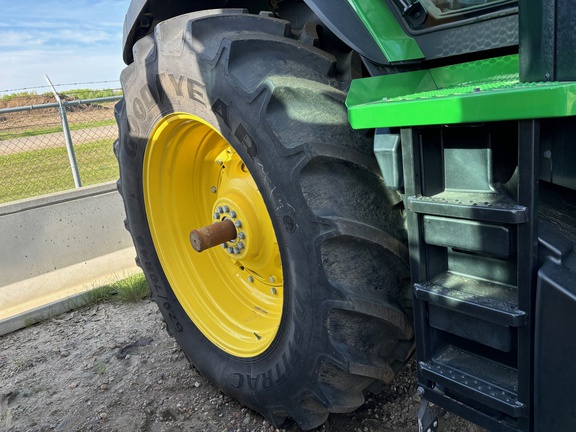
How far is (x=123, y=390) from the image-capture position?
8.15 ft

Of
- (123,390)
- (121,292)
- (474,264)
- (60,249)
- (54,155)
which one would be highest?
(54,155)

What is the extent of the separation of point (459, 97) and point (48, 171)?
27.3ft

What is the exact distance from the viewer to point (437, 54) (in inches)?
56.5

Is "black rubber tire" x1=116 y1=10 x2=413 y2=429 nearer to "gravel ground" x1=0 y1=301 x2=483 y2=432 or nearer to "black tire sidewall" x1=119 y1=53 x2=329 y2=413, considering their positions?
"black tire sidewall" x1=119 y1=53 x2=329 y2=413

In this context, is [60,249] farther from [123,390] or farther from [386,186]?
[386,186]

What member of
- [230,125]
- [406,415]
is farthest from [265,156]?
[406,415]

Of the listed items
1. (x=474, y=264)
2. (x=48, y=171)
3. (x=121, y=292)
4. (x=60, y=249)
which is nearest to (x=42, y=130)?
(x=48, y=171)

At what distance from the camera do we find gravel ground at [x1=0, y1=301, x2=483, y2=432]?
2.12 metres

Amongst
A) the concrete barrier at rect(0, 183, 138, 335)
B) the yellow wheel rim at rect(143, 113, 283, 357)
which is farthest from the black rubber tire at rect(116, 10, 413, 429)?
the concrete barrier at rect(0, 183, 138, 335)

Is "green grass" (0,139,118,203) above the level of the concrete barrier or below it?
above

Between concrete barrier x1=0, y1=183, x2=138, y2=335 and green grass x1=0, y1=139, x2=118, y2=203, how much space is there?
7.71 feet

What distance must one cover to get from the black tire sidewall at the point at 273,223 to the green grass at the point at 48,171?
4.38 m

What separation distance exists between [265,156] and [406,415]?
1173 millimetres

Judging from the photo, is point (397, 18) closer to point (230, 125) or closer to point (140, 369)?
point (230, 125)
